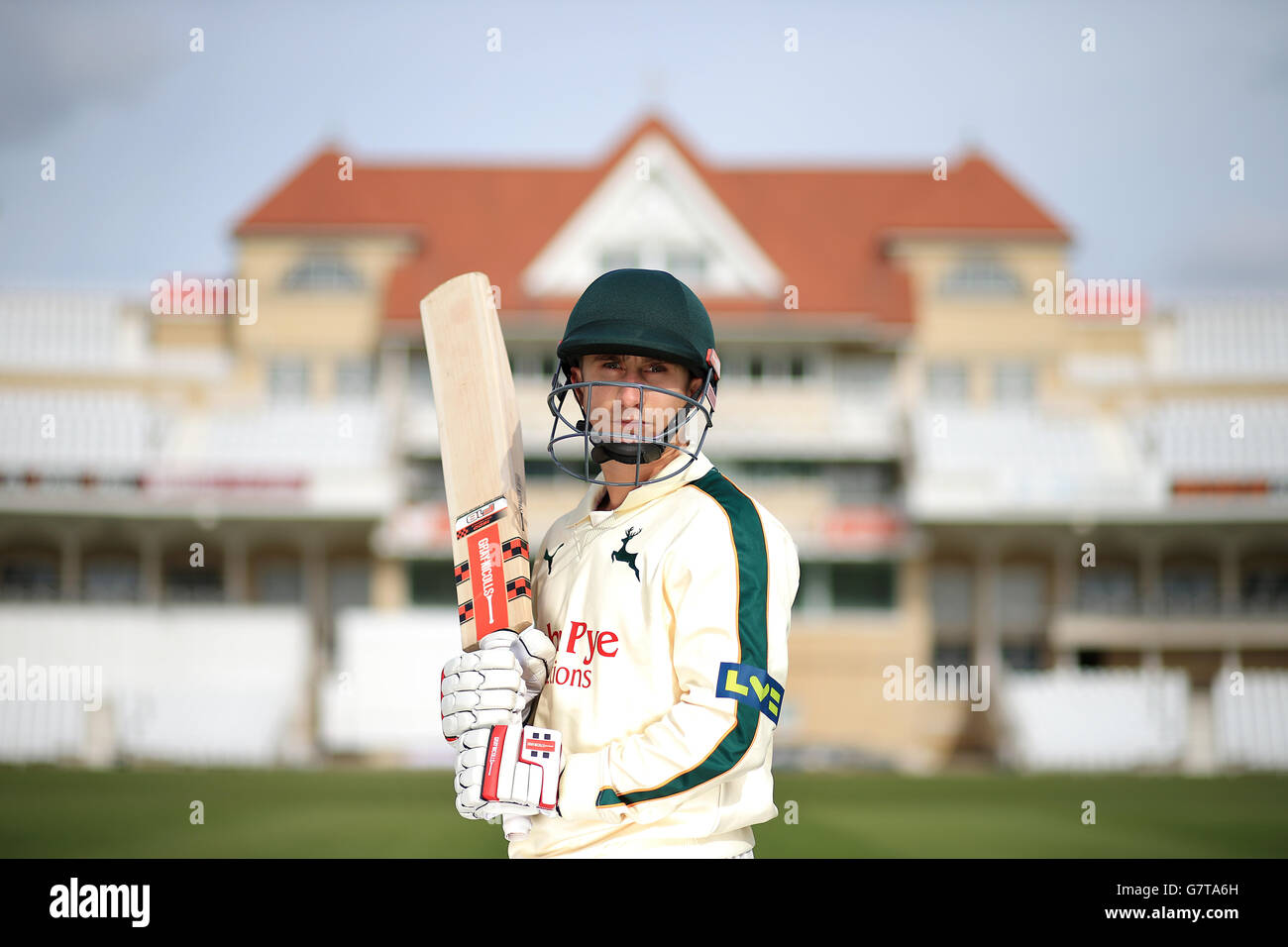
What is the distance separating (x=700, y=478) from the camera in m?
2.18

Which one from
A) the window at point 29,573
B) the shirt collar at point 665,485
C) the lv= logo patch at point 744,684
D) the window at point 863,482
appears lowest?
the lv= logo patch at point 744,684

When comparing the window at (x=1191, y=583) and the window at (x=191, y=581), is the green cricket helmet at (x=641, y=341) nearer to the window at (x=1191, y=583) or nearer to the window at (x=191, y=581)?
the window at (x=191, y=581)

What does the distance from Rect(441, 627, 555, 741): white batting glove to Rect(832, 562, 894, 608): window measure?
22506mm

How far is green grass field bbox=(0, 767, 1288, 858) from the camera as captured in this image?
921cm

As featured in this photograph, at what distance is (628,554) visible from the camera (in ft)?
6.88

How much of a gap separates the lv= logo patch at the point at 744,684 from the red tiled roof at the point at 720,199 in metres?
22.7

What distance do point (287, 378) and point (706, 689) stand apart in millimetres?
25083

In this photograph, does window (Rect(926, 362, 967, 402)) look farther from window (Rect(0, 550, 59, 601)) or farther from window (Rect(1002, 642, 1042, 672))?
window (Rect(0, 550, 59, 601))

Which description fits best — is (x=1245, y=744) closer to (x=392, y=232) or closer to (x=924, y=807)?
(x=924, y=807)

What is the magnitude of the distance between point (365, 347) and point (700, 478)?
24.4 m

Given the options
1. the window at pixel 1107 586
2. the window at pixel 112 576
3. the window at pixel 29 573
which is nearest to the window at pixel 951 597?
the window at pixel 1107 586

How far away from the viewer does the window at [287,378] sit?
2581 cm

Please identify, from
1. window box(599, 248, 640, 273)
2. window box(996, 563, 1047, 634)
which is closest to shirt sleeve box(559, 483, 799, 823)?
window box(996, 563, 1047, 634)
